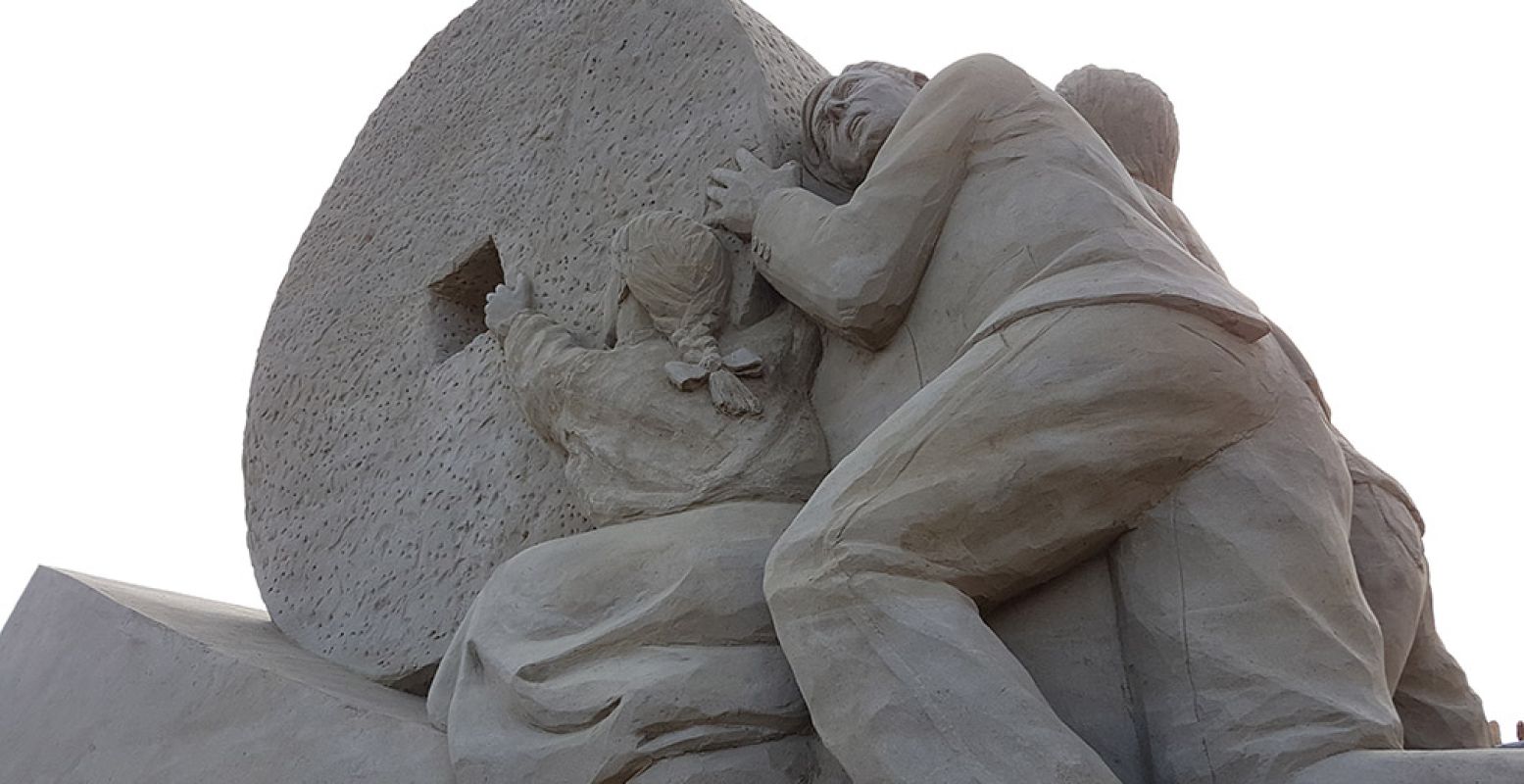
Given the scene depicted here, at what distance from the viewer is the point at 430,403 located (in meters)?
3.56

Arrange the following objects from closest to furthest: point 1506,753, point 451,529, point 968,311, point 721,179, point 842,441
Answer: point 1506,753, point 968,311, point 842,441, point 721,179, point 451,529

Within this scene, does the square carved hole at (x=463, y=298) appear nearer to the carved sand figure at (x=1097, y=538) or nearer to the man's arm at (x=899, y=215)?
the man's arm at (x=899, y=215)

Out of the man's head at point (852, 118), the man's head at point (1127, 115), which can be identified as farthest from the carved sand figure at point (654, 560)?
the man's head at point (1127, 115)

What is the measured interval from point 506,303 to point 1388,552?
176cm

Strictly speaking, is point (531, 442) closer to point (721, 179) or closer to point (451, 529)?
point (451, 529)

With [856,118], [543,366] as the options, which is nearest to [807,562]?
[543,366]

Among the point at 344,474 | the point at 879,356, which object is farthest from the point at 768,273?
the point at 344,474

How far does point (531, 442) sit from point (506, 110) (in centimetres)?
85

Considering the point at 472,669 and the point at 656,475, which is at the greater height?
the point at 656,475

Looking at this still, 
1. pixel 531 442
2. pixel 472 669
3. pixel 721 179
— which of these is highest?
pixel 721 179

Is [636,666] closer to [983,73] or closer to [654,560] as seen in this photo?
[654,560]

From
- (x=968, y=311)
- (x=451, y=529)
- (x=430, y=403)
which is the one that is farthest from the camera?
(x=430, y=403)

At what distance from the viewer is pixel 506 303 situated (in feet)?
10.9

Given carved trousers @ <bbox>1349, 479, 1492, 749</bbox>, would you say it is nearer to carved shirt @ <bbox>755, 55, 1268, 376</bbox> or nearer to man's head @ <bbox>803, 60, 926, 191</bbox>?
carved shirt @ <bbox>755, 55, 1268, 376</bbox>
